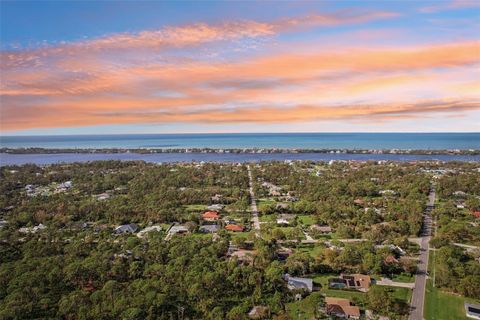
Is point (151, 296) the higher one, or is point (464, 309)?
point (151, 296)

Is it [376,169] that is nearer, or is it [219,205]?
[219,205]

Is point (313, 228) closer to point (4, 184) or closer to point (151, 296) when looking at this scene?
point (151, 296)

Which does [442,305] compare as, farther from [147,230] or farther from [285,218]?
[147,230]

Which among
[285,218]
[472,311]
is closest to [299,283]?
[472,311]

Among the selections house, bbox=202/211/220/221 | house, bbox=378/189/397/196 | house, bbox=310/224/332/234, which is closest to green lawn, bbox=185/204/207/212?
house, bbox=202/211/220/221

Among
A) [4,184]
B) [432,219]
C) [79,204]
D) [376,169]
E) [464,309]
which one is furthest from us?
[376,169]

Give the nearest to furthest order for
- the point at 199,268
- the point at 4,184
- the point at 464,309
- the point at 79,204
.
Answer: the point at 464,309, the point at 199,268, the point at 79,204, the point at 4,184

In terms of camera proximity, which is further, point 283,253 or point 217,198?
Answer: point 217,198

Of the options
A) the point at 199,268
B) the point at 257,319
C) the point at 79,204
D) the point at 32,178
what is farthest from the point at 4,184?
the point at 257,319
